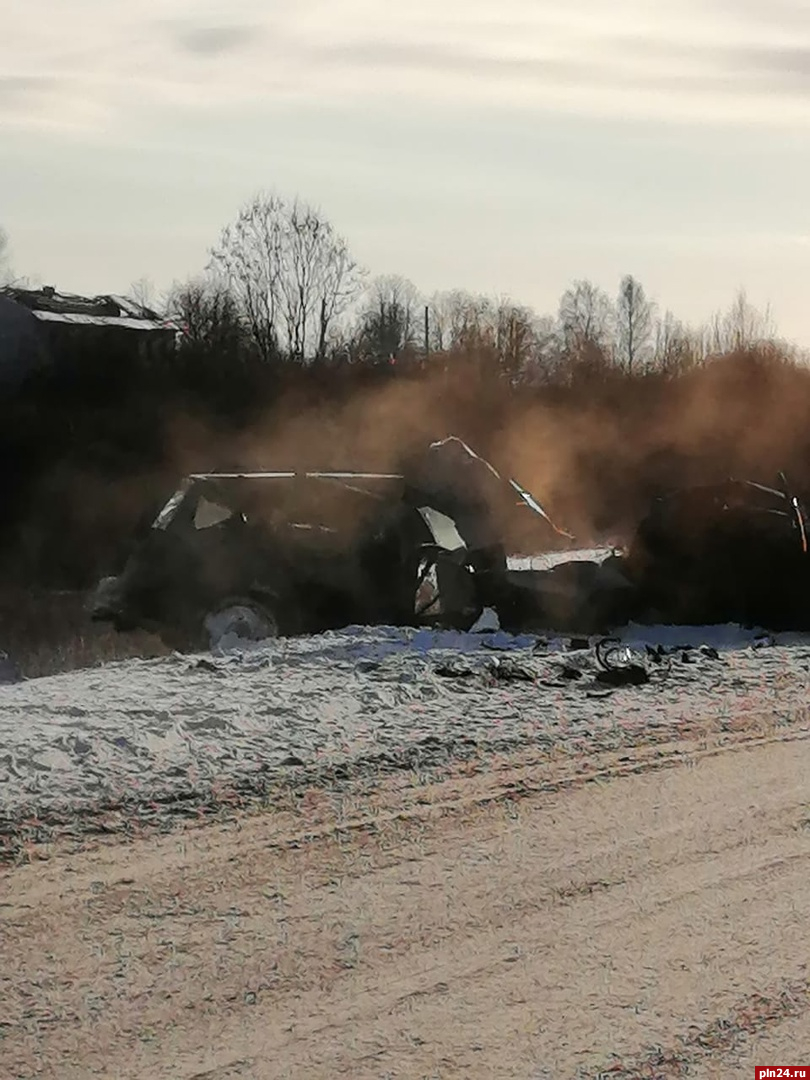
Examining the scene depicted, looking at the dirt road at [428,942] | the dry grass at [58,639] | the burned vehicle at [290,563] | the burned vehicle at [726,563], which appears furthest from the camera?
the burned vehicle at [726,563]

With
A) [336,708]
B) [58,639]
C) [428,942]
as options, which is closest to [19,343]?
[58,639]

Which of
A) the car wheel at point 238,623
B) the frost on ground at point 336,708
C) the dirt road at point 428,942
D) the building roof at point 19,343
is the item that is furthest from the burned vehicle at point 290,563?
the building roof at point 19,343

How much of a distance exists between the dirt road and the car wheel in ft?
19.8

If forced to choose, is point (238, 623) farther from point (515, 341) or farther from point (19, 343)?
point (515, 341)

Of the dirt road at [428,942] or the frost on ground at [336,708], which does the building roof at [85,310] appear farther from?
the dirt road at [428,942]

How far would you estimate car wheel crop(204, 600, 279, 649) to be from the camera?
45.9ft

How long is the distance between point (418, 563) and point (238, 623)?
5.94ft

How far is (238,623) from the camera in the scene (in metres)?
14.0

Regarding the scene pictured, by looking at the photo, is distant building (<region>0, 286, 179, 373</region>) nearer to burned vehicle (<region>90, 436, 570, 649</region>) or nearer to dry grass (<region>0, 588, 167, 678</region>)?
dry grass (<region>0, 588, 167, 678</region>)

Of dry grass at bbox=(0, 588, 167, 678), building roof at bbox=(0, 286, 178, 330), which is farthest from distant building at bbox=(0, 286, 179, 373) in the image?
dry grass at bbox=(0, 588, 167, 678)

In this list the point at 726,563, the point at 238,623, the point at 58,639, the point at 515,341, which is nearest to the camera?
the point at 238,623

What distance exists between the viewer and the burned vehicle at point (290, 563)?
13977 millimetres

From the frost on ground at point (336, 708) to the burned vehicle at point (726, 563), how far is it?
3.72 ft

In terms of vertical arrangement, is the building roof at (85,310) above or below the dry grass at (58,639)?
above
